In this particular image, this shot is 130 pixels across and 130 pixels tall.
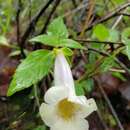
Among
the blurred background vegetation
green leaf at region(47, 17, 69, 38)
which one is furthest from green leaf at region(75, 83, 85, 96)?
green leaf at region(47, 17, 69, 38)

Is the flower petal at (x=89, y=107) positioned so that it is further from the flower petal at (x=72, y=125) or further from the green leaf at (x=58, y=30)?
the green leaf at (x=58, y=30)

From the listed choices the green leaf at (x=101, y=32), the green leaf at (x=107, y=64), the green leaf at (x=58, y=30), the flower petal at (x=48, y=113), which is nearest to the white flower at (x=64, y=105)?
the flower petal at (x=48, y=113)

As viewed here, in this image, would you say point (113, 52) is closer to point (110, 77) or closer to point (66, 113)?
point (66, 113)

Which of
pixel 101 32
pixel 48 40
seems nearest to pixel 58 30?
pixel 48 40

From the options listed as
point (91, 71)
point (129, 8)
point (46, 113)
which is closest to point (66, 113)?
point (46, 113)

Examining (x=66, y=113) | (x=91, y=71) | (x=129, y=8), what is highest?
(x=129, y=8)
